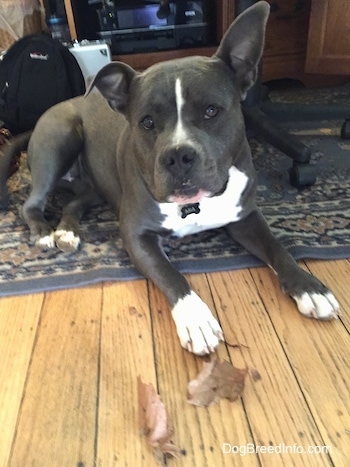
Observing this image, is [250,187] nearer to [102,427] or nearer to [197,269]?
[197,269]

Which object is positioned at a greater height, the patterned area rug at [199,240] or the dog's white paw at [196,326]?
the dog's white paw at [196,326]

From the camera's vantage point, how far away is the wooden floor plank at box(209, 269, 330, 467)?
1.14 meters

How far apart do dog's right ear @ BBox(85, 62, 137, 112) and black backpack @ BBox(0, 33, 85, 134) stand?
4.41ft

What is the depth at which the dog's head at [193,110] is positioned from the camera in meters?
1.43

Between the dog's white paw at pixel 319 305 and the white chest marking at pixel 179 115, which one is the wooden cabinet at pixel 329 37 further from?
the dog's white paw at pixel 319 305

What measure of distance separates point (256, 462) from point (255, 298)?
59 cm

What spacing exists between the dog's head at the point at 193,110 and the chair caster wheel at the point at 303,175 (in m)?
0.69

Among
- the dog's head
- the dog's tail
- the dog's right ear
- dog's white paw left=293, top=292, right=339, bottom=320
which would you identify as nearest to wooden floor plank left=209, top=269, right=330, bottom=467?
dog's white paw left=293, top=292, right=339, bottom=320

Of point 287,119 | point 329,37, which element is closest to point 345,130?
point 287,119

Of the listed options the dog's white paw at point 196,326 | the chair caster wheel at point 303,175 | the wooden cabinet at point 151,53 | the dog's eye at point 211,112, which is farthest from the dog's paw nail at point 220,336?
the wooden cabinet at point 151,53

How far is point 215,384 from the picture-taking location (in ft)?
4.25

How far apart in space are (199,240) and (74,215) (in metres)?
0.56

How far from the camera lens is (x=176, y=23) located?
3.27 m

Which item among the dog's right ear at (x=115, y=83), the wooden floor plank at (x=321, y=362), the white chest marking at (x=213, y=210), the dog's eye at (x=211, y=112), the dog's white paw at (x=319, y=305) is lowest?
the wooden floor plank at (x=321, y=362)
